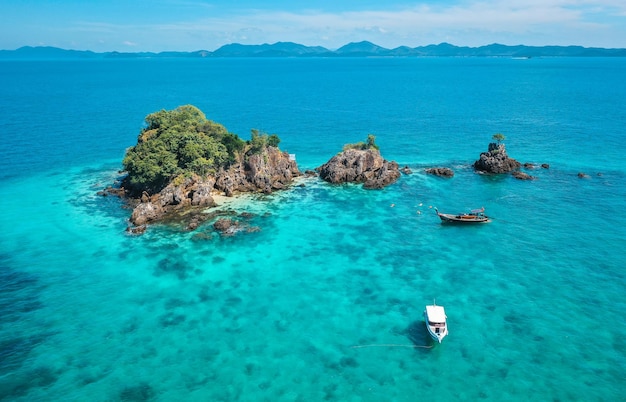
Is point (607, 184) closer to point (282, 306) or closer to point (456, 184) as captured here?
point (456, 184)

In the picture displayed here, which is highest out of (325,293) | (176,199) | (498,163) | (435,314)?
(498,163)

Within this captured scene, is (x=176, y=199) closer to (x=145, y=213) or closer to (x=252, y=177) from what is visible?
(x=145, y=213)

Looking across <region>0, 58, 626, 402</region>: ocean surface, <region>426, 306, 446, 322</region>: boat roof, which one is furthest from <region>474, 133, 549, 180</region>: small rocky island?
<region>426, 306, 446, 322</region>: boat roof

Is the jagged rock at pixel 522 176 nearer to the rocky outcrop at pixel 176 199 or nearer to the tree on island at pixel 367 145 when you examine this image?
the tree on island at pixel 367 145

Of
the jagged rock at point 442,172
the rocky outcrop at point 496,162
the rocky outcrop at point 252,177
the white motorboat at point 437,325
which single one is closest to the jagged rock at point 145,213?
the rocky outcrop at point 252,177

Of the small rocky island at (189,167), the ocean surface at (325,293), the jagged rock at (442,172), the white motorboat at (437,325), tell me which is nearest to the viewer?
the ocean surface at (325,293)

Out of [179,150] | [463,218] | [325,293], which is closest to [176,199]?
[179,150]

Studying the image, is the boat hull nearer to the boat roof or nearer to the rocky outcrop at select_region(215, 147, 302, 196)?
the boat roof
